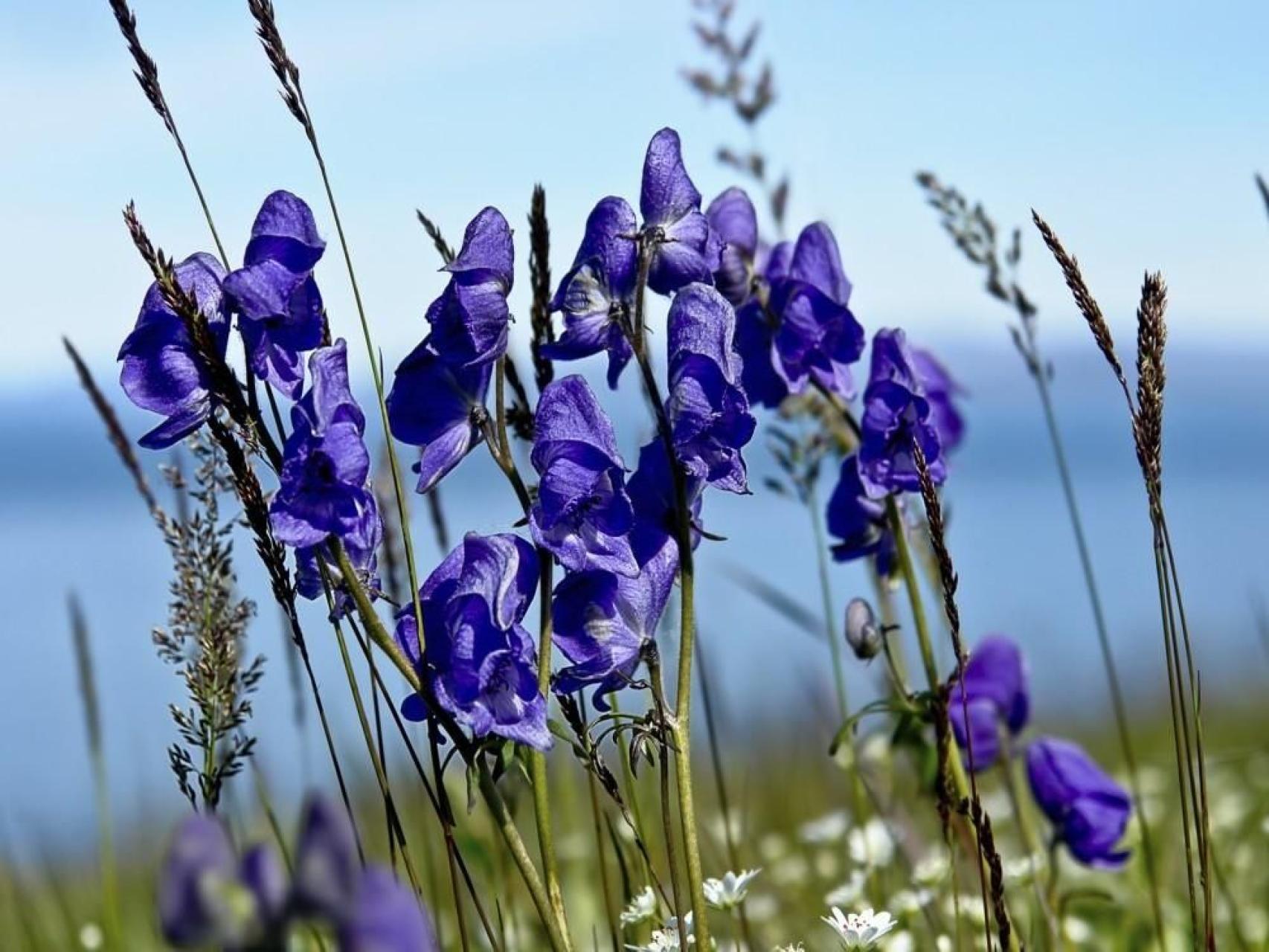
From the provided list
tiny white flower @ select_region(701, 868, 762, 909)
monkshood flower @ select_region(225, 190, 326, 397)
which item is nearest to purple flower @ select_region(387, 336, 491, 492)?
monkshood flower @ select_region(225, 190, 326, 397)

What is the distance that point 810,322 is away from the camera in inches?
100

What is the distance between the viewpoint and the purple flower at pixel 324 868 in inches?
37.4

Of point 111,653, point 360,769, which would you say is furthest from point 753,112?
point 111,653

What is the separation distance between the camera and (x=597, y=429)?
1878 millimetres

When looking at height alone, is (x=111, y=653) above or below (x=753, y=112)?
above

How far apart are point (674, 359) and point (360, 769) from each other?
230 centimetres

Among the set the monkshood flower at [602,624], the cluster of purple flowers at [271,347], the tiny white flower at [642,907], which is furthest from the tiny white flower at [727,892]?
the cluster of purple flowers at [271,347]

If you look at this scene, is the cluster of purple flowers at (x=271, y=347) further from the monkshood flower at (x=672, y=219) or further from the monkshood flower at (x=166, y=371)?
the monkshood flower at (x=672, y=219)

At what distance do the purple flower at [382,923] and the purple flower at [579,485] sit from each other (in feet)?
3.00

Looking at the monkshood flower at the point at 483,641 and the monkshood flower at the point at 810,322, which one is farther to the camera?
the monkshood flower at the point at 810,322

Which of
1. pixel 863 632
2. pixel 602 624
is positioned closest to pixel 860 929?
pixel 863 632

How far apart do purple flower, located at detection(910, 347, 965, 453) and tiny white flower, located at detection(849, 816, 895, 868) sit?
29.7 inches

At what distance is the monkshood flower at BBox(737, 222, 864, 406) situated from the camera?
2.54 meters

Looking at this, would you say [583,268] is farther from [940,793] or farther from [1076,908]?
[1076,908]
